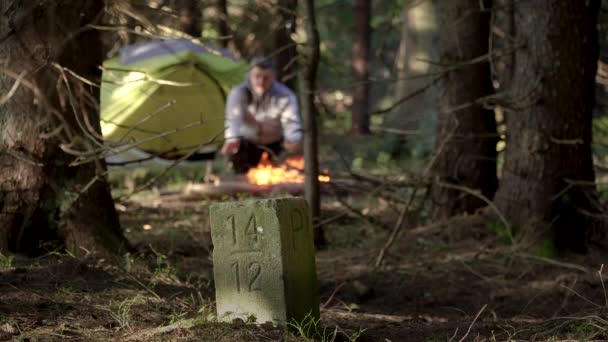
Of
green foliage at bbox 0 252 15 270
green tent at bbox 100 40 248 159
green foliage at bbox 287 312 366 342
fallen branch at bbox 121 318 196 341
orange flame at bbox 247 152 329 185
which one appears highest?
green tent at bbox 100 40 248 159

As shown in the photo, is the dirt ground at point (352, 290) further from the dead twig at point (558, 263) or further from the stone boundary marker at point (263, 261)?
the stone boundary marker at point (263, 261)

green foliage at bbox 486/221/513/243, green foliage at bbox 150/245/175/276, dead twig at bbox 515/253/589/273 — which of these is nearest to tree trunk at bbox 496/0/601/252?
green foliage at bbox 486/221/513/243

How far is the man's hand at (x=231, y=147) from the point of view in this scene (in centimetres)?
1255

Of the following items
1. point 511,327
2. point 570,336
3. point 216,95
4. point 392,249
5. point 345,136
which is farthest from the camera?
point 345,136

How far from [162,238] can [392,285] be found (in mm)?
2141

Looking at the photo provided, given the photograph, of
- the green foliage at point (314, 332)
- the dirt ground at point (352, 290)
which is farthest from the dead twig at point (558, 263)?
the green foliage at point (314, 332)

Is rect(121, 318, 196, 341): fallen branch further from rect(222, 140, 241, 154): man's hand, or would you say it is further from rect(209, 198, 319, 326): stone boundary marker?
rect(222, 140, 241, 154): man's hand

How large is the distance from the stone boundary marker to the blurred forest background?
6.3 inches

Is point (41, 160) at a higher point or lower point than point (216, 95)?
lower

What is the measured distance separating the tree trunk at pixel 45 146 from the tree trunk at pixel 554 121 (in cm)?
327

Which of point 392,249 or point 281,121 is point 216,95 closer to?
point 281,121

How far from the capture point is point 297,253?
16.3 ft

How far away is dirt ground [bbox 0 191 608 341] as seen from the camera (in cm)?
497

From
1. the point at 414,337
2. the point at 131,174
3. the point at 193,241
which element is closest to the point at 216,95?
the point at 131,174
